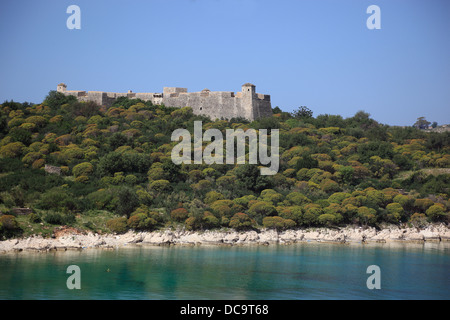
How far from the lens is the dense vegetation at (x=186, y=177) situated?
3072 centimetres

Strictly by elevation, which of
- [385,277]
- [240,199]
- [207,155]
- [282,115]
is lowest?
[385,277]

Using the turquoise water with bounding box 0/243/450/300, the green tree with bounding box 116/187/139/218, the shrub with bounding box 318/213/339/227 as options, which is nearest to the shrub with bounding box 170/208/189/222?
the green tree with bounding box 116/187/139/218

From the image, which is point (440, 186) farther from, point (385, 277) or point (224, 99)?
point (224, 99)

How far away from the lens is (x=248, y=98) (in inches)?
2105

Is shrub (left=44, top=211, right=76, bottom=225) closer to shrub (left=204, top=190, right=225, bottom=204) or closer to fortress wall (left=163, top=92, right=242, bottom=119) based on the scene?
shrub (left=204, top=190, right=225, bottom=204)

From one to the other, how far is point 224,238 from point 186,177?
907cm

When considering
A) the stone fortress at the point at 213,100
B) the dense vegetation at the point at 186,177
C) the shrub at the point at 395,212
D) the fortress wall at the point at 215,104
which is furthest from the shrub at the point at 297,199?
the fortress wall at the point at 215,104

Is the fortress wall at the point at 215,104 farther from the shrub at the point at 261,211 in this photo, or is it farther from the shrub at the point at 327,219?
the shrub at the point at 327,219

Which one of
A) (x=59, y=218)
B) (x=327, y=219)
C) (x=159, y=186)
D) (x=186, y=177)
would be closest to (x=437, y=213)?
(x=327, y=219)

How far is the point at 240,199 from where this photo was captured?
113 feet

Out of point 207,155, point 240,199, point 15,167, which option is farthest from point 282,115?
point 15,167

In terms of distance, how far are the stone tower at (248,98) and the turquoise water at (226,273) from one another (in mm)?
26186

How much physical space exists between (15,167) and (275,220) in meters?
17.8

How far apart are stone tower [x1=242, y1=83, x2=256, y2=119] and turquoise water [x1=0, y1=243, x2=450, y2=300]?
1031 inches
